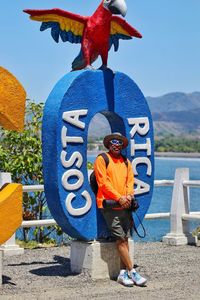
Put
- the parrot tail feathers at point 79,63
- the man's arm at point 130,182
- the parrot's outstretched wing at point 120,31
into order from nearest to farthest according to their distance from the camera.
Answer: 1. the man's arm at point 130,182
2. the parrot tail feathers at point 79,63
3. the parrot's outstretched wing at point 120,31

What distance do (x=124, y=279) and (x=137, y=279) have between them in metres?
0.14

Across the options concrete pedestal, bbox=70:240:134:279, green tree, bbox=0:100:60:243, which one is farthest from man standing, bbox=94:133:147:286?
green tree, bbox=0:100:60:243

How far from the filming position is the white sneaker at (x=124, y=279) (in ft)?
24.1

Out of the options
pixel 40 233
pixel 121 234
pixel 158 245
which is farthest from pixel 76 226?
pixel 40 233

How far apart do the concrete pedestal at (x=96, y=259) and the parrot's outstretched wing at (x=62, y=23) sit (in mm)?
2284

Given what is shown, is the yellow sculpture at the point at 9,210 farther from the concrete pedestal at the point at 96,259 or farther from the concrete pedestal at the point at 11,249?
the concrete pedestal at the point at 11,249

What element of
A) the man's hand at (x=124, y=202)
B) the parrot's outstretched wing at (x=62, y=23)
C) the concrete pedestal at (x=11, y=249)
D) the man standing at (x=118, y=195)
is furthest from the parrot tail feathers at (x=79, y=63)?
the concrete pedestal at (x=11, y=249)

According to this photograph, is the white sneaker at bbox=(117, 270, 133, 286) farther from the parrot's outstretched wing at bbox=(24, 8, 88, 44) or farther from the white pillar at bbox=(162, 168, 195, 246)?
the white pillar at bbox=(162, 168, 195, 246)

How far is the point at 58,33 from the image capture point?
799 centimetres

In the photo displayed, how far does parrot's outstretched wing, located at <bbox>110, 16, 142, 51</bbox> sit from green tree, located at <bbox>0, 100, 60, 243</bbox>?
10.9 ft

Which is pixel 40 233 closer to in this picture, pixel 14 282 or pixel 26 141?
pixel 26 141

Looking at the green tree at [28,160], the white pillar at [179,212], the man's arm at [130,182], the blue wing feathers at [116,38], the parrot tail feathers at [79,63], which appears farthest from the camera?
the green tree at [28,160]

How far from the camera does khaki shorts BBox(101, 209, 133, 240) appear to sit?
7.54m

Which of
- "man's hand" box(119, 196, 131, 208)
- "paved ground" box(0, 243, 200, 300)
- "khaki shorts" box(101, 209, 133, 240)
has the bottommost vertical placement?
"paved ground" box(0, 243, 200, 300)
